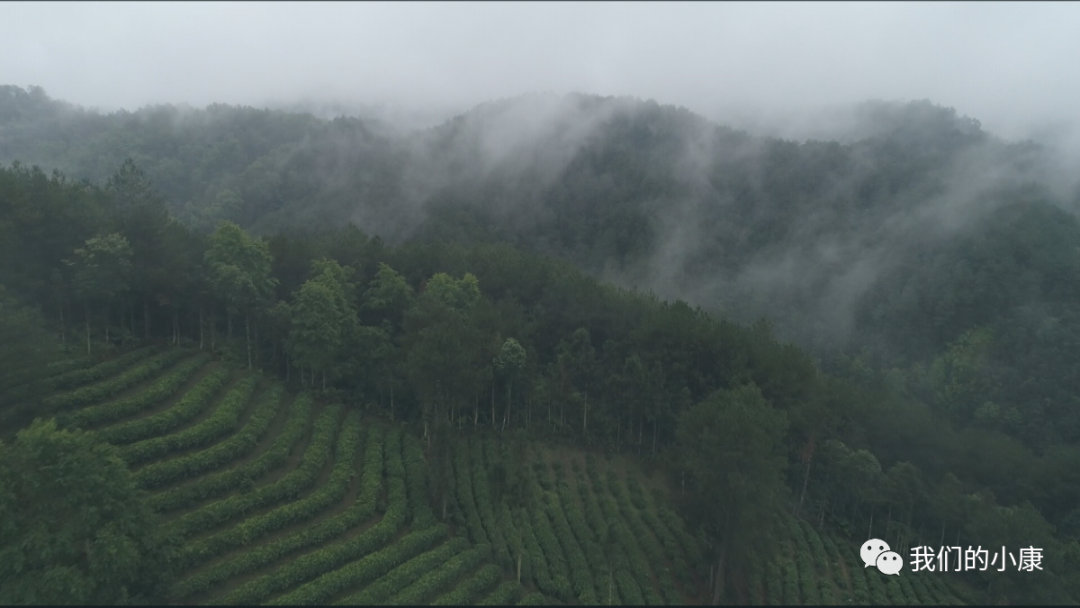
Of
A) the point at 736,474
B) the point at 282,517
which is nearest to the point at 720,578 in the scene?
the point at 736,474

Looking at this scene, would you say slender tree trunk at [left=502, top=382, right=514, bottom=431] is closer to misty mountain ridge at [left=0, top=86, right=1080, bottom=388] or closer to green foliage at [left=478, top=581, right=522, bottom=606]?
green foliage at [left=478, top=581, right=522, bottom=606]

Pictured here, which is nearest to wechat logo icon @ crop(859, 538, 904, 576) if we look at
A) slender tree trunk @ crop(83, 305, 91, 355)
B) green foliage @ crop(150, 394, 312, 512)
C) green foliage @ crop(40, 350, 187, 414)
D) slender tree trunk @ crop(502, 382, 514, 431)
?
slender tree trunk @ crop(502, 382, 514, 431)

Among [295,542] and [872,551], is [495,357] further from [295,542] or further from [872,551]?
[872,551]

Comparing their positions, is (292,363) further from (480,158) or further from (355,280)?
(480,158)

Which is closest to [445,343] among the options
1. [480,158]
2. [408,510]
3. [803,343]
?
[408,510]

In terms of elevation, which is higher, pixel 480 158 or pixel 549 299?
pixel 480 158

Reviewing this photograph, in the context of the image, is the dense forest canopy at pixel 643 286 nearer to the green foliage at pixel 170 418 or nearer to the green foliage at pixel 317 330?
the green foliage at pixel 317 330
